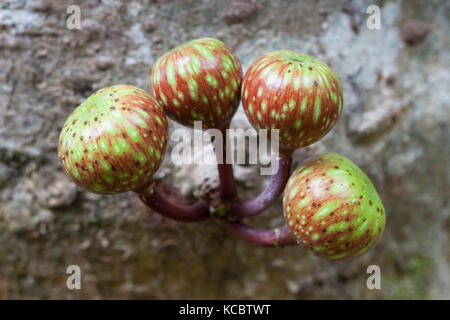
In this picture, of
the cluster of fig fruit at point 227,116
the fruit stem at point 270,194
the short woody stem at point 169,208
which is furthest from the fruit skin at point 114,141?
the fruit stem at point 270,194

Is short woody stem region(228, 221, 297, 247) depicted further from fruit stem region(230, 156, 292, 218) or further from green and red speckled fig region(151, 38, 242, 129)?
green and red speckled fig region(151, 38, 242, 129)

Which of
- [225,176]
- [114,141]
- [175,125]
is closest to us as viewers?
[114,141]

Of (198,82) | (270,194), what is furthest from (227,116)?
(270,194)

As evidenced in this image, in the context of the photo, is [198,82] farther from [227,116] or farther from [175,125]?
[175,125]

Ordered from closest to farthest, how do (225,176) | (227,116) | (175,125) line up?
1. (227,116)
2. (225,176)
3. (175,125)

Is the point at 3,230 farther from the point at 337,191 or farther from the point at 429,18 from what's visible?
the point at 429,18

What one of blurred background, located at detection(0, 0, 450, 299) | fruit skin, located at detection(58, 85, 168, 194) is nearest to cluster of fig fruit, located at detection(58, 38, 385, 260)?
fruit skin, located at detection(58, 85, 168, 194)
